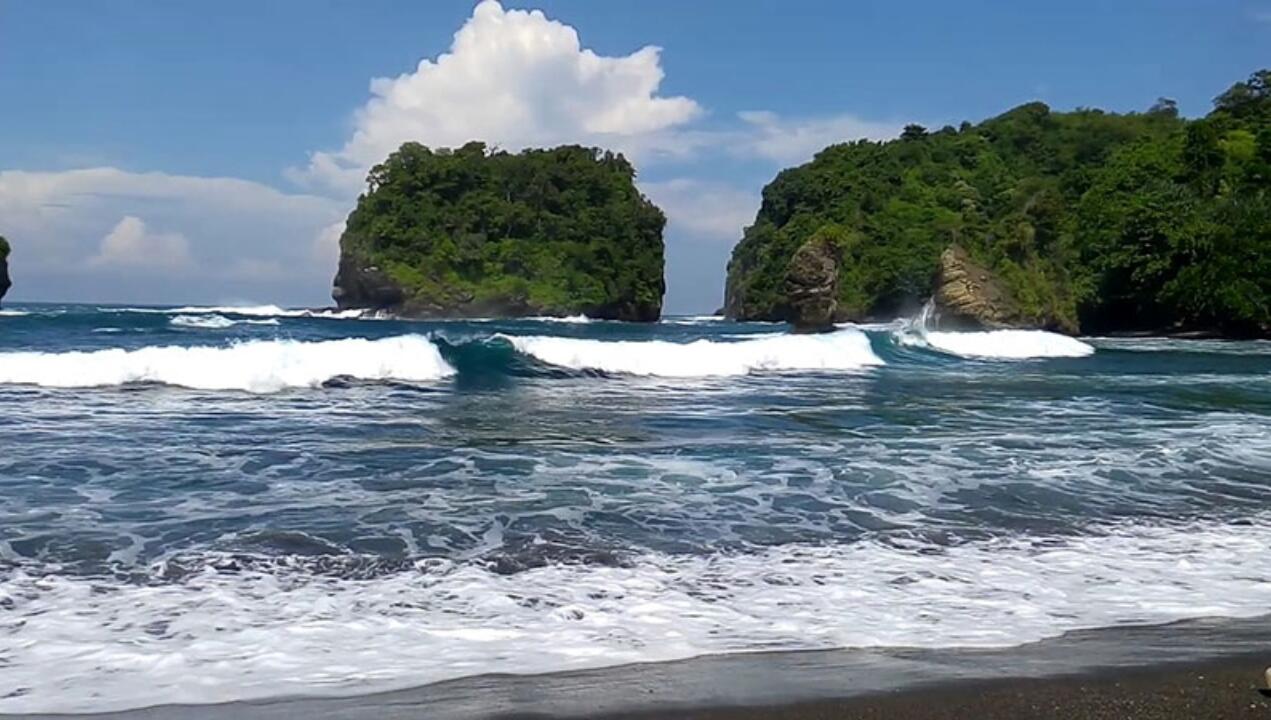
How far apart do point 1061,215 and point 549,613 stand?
6018 centimetres

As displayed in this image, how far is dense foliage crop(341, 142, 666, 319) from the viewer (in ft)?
256

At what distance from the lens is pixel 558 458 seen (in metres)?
9.36

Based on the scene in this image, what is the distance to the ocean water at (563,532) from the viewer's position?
4.23 meters

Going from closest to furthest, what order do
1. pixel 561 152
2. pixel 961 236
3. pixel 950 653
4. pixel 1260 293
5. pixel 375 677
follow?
pixel 375 677 < pixel 950 653 < pixel 1260 293 < pixel 961 236 < pixel 561 152

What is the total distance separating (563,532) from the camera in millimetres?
6340

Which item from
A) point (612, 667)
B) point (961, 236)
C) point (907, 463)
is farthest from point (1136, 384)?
point (961, 236)

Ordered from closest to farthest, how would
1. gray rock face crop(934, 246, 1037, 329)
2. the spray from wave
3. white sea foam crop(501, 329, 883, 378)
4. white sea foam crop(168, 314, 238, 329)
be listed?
white sea foam crop(501, 329, 883, 378) → the spray from wave → white sea foam crop(168, 314, 238, 329) → gray rock face crop(934, 246, 1037, 329)

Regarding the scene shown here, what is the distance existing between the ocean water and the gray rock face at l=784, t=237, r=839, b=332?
3819 cm

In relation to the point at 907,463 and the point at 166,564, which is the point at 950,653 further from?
the point at 907,463

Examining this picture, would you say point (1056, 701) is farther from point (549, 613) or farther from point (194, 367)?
point (194, 367)

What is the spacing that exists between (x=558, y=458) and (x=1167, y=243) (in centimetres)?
4781

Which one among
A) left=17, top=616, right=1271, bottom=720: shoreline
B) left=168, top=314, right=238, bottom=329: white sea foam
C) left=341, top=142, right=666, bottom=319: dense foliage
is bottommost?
left=17, top=616, right=1271, bottom=720: shoreline

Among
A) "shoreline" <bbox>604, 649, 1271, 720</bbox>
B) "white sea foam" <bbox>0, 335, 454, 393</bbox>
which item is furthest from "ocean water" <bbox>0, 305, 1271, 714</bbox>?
"white sea foam" <bbox>0, 335, 454, 393</bbox>

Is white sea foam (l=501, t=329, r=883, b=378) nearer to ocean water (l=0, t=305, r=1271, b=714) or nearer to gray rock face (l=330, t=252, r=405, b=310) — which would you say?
ocean water (l=0, t=305, r=1271, b=714)
